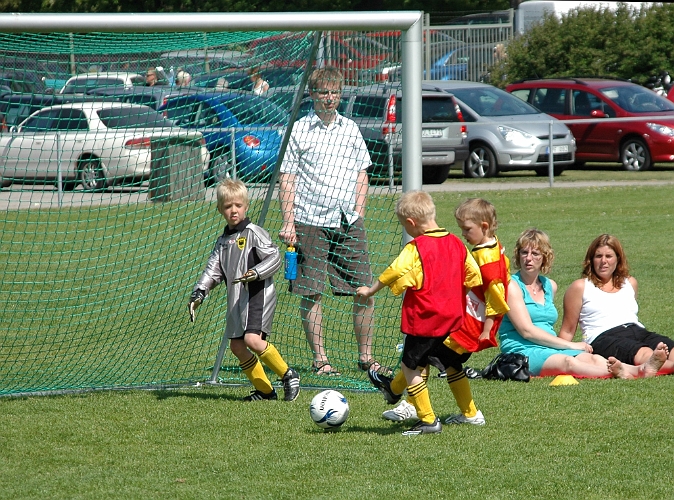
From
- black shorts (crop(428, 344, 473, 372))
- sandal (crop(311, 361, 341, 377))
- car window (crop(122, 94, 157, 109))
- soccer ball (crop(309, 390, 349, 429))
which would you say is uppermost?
car window (crop(122, 94, 157, 109))

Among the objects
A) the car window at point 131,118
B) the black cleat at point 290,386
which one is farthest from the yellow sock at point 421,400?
the car window at point 131,118

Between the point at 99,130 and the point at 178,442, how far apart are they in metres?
4.85

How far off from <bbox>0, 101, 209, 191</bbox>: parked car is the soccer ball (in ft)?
10.6

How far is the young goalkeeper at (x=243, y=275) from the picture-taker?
5926 millimetres

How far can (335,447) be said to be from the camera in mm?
5098

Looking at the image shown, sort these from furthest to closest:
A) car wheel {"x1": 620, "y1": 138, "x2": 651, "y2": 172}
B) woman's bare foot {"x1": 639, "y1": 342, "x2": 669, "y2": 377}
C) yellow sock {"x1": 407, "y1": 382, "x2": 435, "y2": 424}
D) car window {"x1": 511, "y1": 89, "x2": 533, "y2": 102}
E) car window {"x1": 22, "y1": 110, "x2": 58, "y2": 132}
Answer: car window {"x1": 511, "y1": 89, "x2": 533, "y2": 102}, car wheel {"x1": 620, "y1": 138, "x2": 651, "y2": 172}, car window {"x1": 22, "y1": 110, "x2": 58, "y2": 132}, woman's bare foot {"x1": 639, "y1": 342, "x2": 669, "y2": 377}, yellow sock {"x1": 407, "y1": 382, "x2": 435, "y2": 424}

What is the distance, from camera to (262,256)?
5.95 meters

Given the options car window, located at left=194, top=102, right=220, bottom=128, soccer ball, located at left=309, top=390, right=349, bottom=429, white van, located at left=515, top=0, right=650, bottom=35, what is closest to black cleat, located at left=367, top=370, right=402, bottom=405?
soccer ball, located at left=309, top=390, right=349, bottom=429

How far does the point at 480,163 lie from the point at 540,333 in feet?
42.8

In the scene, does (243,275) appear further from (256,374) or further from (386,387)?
(386,387)

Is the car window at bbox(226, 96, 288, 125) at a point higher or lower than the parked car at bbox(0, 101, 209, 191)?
higher

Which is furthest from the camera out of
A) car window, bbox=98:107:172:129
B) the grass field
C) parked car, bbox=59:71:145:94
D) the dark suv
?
car window, bbox=98:107:172:129

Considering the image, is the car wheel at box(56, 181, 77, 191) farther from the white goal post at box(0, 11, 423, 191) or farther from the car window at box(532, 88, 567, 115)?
the car window at box(532, 88, 567, 115)

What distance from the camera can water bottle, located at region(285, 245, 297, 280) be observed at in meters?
6.46
